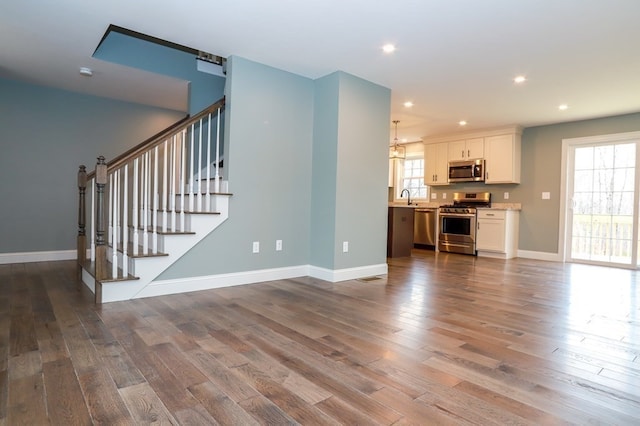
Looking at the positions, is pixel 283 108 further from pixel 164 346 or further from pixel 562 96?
pixel 562 96

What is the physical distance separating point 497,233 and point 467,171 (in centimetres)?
134

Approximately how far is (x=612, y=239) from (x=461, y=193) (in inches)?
100

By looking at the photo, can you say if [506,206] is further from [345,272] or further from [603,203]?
[345,272]

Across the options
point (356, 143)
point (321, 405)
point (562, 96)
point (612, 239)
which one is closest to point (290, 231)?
point (356, 143)

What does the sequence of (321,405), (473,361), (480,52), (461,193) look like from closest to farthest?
1. (321,405)
2. (473,361)
3. (480,52)
4. (461,193)

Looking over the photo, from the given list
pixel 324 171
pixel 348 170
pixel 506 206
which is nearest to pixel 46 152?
pixel 324 171

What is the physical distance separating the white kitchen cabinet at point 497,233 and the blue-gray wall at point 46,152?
621cm

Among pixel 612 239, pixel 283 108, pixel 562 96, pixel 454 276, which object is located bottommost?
pixel 454 276

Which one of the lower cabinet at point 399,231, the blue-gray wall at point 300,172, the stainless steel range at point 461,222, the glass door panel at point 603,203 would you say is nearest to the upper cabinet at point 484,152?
the stainless steel range at point 461,222

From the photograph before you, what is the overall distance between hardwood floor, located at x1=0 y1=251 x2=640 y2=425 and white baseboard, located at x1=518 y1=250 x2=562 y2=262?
270 cm

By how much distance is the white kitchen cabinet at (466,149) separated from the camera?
696cm

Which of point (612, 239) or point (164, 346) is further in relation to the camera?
point (612, 239)

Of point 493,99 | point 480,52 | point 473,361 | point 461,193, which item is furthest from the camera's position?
point 461,193

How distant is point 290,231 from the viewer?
165 inches
